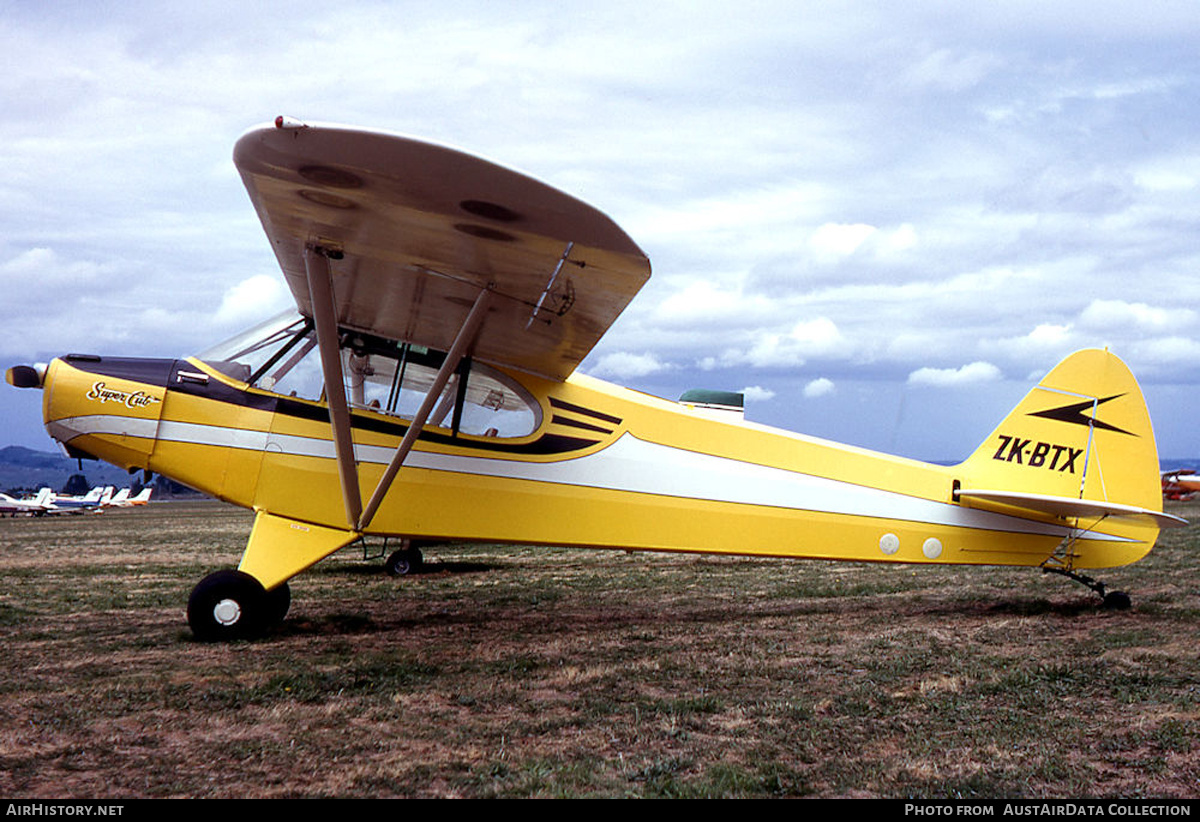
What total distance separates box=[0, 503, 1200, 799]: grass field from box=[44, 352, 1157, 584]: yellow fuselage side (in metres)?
0.74

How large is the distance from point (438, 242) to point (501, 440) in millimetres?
2359

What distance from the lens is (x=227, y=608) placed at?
20.8ft

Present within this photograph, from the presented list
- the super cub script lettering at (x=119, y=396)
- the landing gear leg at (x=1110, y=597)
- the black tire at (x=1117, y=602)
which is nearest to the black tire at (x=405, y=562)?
the super cub script lettering at (x=119, y=396)

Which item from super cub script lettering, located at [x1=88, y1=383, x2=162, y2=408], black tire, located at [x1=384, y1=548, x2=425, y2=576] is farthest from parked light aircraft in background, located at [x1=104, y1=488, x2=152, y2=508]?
super cub script lettering, located at [x1=88, y1=383, x2=162, y2=408]

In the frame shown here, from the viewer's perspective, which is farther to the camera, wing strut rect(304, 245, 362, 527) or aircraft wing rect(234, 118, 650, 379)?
wing strut rect(304, 245, 362, 527)

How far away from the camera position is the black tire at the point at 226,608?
20.7ft

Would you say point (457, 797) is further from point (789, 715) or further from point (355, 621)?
point (355, 621)

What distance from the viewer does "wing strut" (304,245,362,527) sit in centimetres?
547

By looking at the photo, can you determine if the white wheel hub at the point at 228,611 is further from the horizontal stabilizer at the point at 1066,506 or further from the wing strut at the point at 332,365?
the horizontal stabilizer at the point at 1066,506

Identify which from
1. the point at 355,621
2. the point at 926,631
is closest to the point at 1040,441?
the point at 926,631

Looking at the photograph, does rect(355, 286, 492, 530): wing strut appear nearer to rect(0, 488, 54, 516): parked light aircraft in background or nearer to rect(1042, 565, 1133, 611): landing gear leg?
rect(1042, 565, 1133, 611): landing gear leg

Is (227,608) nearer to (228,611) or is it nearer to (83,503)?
(228,611)

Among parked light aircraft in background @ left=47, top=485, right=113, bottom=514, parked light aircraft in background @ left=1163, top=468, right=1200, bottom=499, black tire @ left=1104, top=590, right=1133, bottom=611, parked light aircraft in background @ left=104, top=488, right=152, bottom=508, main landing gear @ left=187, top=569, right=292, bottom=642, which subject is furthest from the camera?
parked light aircraft in background @ left=104, top=488, right=152, bottom=508

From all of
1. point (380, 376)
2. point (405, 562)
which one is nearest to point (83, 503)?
point (405, 562)
